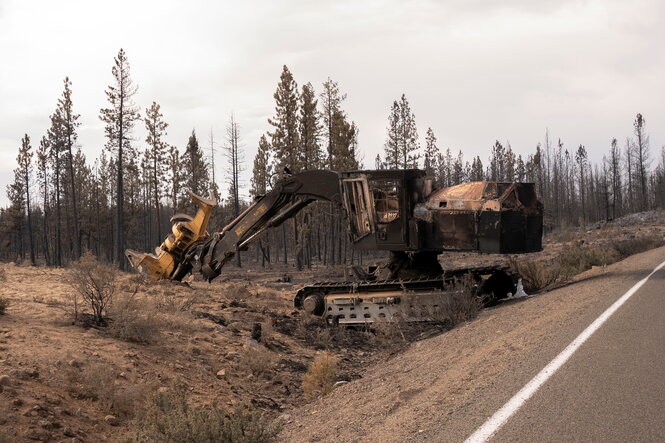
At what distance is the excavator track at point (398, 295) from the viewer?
12.9 meters

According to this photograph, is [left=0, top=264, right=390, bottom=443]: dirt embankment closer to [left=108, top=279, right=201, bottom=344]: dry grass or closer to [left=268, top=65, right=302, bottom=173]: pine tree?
[left=108, top=279, right=201, bottom=344]: dry grass

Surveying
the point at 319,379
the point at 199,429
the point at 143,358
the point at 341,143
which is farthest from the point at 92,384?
the point at 341,143

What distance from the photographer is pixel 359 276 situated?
14711 mm

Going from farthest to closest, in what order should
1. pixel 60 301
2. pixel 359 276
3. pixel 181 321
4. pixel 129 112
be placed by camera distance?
1. pixel 129 112
2. pixel 359 276
3. pixel 60 301
4. pixel 181 321

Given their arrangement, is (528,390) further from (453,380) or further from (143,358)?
(143,358)

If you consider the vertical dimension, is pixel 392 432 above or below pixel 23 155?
below

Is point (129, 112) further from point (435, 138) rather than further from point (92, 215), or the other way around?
point (435, 138)

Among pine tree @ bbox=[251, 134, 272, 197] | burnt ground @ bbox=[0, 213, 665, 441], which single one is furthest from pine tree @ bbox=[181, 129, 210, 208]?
burnt ground @ bbox=[0, 213, 665, 441]

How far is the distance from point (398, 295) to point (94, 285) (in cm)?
666

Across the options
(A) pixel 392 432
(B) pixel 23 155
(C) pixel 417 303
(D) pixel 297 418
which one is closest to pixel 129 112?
(B) pixel 23 155

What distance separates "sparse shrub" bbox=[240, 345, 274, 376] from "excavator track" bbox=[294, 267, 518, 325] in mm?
3251

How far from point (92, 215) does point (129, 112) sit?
23.9 m

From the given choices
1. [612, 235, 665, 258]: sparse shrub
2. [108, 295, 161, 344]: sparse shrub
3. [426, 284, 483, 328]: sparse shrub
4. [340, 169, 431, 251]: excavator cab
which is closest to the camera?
[108, 295, 161, 344]: sparse shrub

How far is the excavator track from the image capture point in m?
12.9
